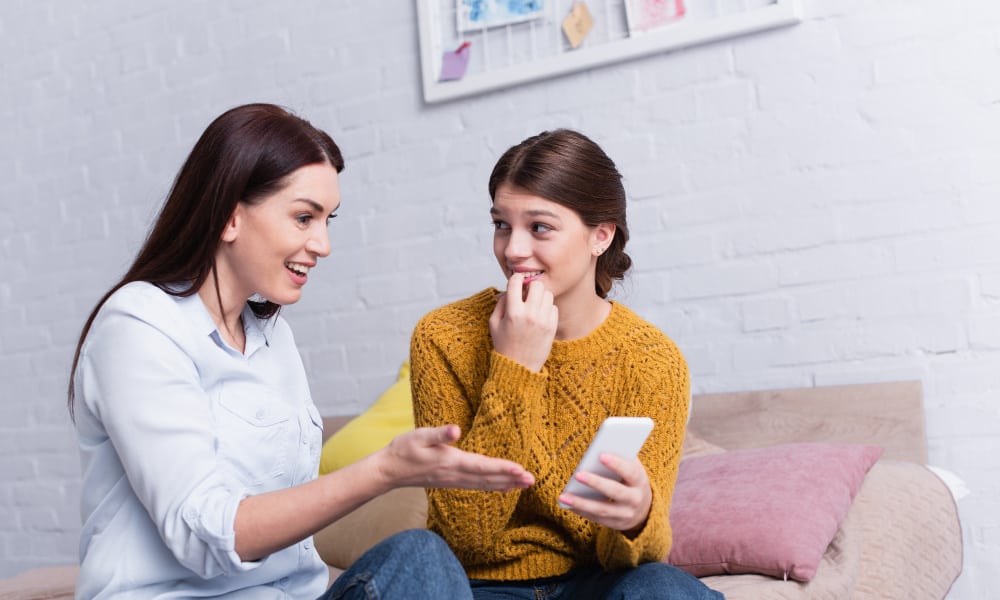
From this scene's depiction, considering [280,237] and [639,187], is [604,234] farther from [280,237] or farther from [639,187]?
[639,187]

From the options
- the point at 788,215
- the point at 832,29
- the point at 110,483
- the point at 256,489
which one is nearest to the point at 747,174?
the point at 788,215

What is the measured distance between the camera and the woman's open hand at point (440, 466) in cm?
105

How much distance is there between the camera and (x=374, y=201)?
108 inches

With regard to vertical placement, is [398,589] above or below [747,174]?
below

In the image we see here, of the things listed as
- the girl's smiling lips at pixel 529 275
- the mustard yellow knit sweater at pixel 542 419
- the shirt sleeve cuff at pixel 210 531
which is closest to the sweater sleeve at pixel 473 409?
the mustard yellow knit sweater at pixel 542 419

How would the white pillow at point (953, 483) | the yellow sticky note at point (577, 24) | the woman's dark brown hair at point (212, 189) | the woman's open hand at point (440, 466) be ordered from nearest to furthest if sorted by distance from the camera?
1. the woman's open hand at point (440, 466)
2. the woman's dark brown hair at point (212, 189)
3. the white pillow at point (953, 483)
4. the yellow sticky note at point (577, 24)

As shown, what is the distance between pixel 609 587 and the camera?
4.29 ft

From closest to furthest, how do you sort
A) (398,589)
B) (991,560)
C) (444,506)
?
(398,589) < (444,506) < (991,560)

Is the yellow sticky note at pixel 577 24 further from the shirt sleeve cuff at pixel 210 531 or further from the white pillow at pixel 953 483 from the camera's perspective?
the shirt sleeve cuff at pixel 210 531

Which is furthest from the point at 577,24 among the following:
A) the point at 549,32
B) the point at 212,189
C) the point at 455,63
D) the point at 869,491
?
the point at 212,189

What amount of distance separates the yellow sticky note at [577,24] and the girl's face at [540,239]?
106cm

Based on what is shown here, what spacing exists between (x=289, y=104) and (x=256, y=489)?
178 centimetres

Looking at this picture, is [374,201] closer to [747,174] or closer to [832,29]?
[747,174]

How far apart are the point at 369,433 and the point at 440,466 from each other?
1261mm
